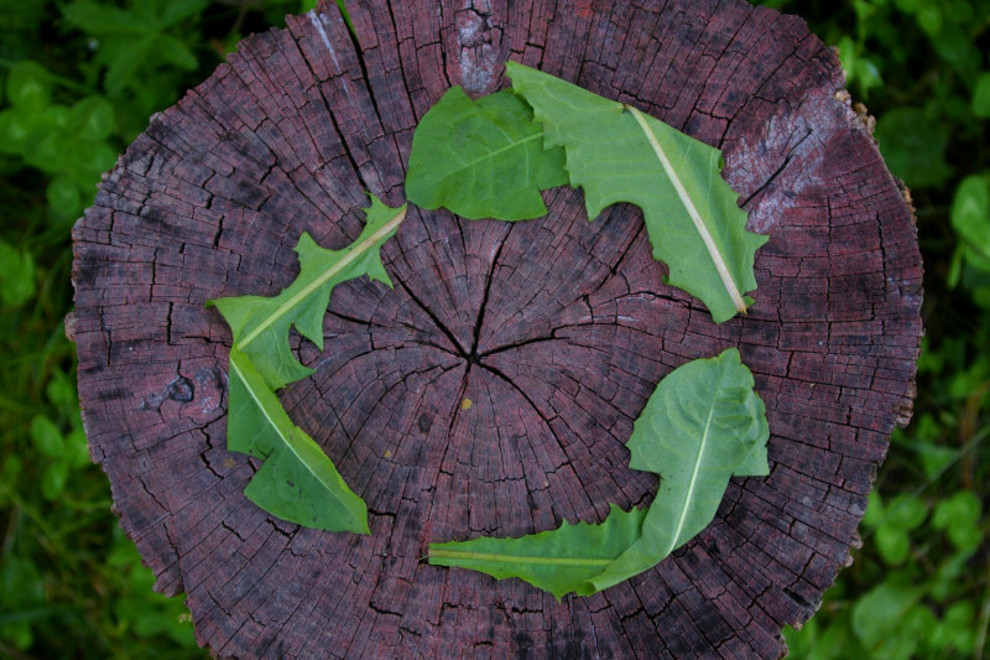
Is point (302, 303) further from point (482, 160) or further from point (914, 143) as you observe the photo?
point (914, 143)

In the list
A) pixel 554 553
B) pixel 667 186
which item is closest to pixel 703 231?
pixel 667 186

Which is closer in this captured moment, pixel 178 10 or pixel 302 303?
pixel 302 303

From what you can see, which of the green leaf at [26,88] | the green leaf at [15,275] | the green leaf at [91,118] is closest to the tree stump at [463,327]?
the green leaf at [91,118]

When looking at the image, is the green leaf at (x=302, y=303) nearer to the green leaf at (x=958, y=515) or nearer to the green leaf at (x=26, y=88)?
the green leaf at (x=26, y=88)

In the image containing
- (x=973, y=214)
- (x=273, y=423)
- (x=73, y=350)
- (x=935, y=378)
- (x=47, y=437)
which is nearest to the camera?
(x=273, y=423)

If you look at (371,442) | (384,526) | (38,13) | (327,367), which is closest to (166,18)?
(38,13)

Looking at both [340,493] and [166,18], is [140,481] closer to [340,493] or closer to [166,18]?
[340,493]

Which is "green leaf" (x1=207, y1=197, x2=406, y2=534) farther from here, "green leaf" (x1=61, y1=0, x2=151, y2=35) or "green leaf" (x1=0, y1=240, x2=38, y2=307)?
"green leaf" (x1=0, y1=240, x2=38, y2=307)
